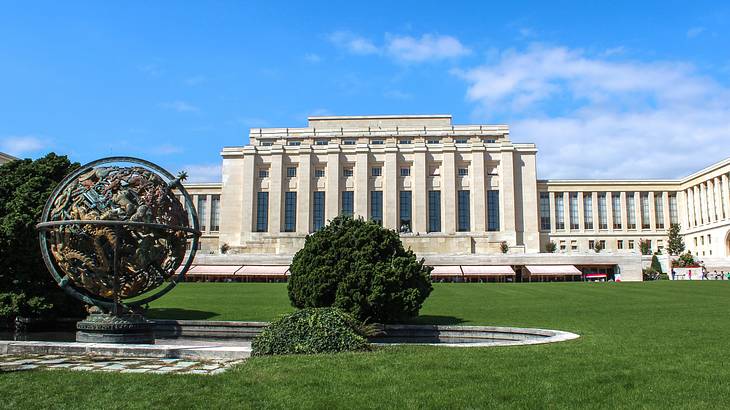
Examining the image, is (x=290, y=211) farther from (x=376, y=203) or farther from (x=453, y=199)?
(x=453, y=199)

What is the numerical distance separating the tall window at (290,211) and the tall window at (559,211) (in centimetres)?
3432

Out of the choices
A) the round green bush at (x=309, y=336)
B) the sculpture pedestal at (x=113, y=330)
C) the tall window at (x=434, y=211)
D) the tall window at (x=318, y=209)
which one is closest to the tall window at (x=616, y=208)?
the tall window at (x=434, y=211)

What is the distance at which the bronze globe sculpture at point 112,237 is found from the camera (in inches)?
521

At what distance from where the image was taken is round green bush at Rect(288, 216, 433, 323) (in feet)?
56.5

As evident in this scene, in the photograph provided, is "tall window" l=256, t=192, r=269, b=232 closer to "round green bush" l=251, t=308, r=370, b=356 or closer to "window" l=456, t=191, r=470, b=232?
"window" l=456, t=191, r=470, b=232

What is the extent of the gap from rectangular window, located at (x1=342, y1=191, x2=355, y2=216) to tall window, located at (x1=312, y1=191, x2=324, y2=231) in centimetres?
273

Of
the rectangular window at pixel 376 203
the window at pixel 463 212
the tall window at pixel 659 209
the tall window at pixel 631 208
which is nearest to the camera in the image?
the window at pixel 463 212

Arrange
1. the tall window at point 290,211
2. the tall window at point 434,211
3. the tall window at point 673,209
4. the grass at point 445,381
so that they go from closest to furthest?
the grass at point 445,381 → the tall window at point 434,211 → the tall window at point 290,211 → the tall window at point 673,209

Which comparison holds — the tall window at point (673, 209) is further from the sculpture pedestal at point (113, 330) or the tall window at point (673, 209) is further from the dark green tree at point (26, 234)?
the sculpture pedestal at point (113, 330)

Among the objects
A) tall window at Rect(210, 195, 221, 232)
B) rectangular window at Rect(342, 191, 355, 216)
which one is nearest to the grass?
rectangular window at Rect(342, 191, 355, 216)

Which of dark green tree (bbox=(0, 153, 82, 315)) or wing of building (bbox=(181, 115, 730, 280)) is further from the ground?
wing of building (bbox=(181, 115, 730, 280))

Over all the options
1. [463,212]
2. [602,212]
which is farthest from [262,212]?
[602,212]

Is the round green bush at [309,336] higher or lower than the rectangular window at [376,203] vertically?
lower

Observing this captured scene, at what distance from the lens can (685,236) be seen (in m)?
83.9
